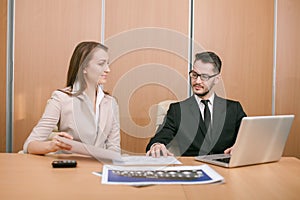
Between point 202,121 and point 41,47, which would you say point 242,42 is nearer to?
point 202,121

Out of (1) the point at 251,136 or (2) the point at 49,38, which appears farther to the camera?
(2) the point at 49,38

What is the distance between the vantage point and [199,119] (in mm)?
2117

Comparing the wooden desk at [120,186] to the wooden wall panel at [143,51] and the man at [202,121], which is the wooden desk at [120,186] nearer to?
the man at [202,121]

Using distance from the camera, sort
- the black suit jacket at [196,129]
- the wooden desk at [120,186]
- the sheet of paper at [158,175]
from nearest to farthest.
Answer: the wooden desk at [120,186], the sheet of paper at [158,175], the black suit jacket at [196,129]

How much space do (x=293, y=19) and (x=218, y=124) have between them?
6.30ft

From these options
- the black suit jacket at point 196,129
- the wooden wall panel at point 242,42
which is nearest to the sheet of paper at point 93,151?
the black suit jacket at point 196,129

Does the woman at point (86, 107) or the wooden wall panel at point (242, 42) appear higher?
the wooden wall panel at point (242, 42)

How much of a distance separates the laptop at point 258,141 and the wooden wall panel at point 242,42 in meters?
1.93

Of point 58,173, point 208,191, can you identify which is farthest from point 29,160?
point 208,191

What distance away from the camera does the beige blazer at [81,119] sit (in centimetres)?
199

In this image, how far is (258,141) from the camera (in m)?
1.51

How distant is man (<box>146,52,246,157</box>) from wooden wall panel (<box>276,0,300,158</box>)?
4.93ft

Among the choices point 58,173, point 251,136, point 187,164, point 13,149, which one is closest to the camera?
point 58,173

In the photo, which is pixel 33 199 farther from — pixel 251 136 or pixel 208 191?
pixel 251 136
